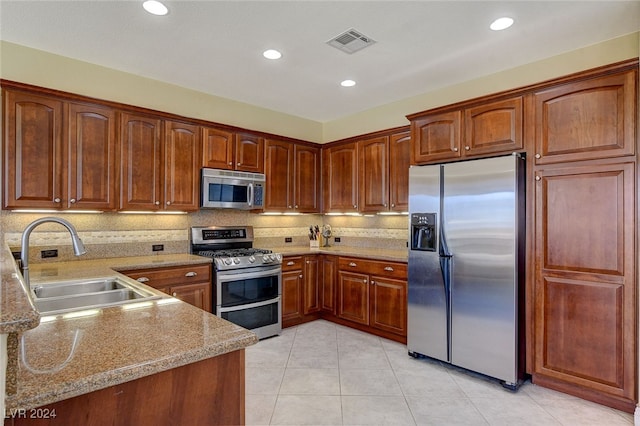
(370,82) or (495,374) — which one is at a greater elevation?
(370,82)

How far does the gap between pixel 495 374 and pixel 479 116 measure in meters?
2.12

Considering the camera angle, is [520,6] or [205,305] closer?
[520,6]

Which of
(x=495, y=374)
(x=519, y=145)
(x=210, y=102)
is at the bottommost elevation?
(x=495, y=374)

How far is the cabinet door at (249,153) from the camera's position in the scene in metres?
4.03

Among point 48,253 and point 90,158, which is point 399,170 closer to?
point 90,158

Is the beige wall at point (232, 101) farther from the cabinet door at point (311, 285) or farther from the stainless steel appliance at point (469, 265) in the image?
the cabinet door at point (311, 285)

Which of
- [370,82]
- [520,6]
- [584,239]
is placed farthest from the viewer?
[370,82]

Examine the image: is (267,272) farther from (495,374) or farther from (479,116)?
(479,116)

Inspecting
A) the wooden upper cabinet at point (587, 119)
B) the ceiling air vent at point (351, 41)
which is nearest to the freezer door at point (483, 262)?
the wooden upper cabinet at point (587, 119)

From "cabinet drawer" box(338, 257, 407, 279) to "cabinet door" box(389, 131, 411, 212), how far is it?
65 cm

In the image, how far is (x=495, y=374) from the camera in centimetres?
278

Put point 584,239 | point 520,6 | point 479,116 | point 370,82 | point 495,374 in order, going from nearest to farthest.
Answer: point 520,6, point 584,239, point 495,374, point 479,116, point 370,82

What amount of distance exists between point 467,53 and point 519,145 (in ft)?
3.07

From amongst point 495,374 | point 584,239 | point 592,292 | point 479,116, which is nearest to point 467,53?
point 479,116
